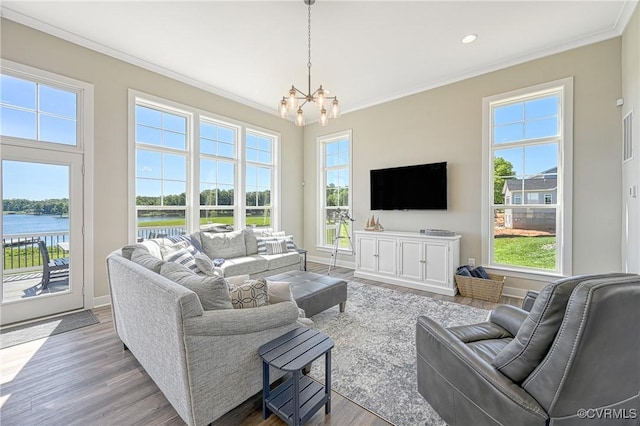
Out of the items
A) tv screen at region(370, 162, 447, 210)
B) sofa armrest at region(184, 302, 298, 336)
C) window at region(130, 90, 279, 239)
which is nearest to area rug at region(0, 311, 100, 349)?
window at region(130, 90, 279, 239)

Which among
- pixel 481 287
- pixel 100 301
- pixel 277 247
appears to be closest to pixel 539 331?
pixel 481 287

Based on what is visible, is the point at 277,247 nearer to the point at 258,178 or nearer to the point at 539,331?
the point at 258,178

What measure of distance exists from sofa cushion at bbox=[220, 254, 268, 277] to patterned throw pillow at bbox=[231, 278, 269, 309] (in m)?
2.11

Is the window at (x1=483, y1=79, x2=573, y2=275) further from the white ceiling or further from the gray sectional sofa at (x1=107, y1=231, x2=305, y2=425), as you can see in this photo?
the gray sectional sofa at (x1=107, y1=231, x2=305, y2=425)

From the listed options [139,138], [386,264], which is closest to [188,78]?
[139,138]

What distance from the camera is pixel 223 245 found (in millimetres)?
4258

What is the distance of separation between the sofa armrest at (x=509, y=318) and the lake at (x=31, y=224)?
15.5ft

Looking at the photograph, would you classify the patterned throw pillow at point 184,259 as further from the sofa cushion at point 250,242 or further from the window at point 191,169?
the sofa cushion at point 250,242

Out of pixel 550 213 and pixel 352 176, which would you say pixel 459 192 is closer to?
pixel 550 213

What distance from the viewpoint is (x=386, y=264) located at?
4.57 metres

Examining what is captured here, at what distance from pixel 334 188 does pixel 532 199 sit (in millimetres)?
3570

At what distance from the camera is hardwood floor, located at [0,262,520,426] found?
1.65 m

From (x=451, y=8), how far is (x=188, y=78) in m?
3.89

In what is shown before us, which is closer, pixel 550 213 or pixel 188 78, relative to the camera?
pixel 550 213
